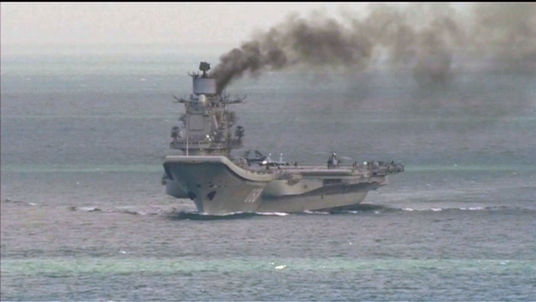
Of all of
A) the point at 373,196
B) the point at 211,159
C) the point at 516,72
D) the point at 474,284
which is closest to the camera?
the point at 516,72

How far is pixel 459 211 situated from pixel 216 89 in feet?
53.7

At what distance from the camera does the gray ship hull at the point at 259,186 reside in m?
89.3

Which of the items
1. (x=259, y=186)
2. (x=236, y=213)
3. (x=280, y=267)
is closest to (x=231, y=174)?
(x=259, y=186)

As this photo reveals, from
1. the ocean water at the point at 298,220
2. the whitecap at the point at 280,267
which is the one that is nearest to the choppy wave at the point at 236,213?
the ocean water at the point at 298,220

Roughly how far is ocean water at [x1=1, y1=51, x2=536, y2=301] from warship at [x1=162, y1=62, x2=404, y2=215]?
1707 millimetres

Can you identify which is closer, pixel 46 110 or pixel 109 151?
pixel 109 151

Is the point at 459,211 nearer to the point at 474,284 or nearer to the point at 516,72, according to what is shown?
the point at 474,284

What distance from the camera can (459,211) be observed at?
83938 millimetres

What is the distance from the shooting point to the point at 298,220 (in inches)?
3366

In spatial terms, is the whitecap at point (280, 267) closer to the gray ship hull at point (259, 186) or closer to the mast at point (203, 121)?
the gray ship hull at point (259, 186)

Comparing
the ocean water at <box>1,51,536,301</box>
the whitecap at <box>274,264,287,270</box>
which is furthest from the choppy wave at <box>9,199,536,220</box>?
the whitecap at <box>274,264,287,270</box>

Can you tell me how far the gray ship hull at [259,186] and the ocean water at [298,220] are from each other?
1.52m

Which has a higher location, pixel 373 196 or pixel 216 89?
pixel 216 89

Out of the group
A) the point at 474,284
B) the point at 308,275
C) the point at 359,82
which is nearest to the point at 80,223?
the point at 359,82
